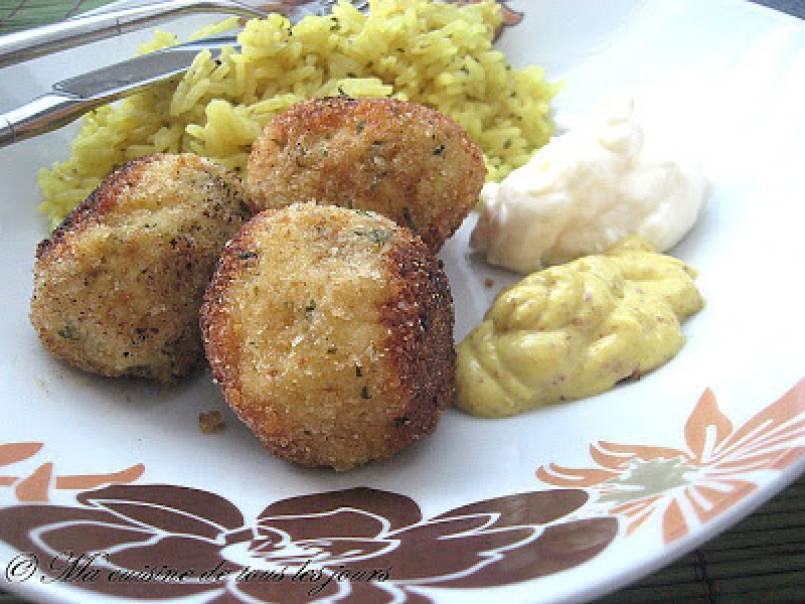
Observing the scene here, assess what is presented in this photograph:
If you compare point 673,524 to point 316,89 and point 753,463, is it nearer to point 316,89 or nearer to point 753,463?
point 753,463

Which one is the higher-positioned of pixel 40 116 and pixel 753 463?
pixel 40 116

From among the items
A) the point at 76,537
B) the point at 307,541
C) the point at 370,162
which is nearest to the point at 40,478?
the point at 76,537

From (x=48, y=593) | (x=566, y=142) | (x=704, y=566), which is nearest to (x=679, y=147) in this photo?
(x=566, y=142)

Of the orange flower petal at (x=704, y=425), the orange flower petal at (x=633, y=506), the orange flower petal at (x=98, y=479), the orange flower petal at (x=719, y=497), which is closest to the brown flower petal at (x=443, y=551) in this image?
the orange flower petal at (x=633, y=506)

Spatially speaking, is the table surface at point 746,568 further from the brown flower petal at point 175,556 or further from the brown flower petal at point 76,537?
the brown flower petal at point 175,556

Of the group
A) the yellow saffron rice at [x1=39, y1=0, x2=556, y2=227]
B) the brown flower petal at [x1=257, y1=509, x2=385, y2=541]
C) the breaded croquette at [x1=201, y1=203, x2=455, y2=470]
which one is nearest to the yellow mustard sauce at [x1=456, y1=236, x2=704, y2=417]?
the breaded croquette at [x1=201, y1=203, x2=455, y2=470]

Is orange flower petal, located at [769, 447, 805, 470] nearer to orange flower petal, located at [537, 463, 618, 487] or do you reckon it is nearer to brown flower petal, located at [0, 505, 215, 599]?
orange flower petal, located at [537, 463, 618, 487]
